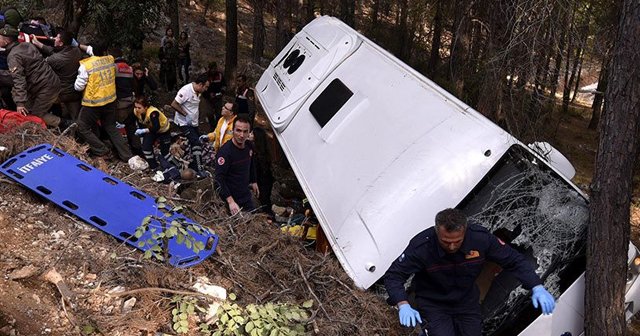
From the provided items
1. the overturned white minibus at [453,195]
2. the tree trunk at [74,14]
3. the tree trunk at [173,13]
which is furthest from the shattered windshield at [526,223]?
the tree trunk at [173,13]

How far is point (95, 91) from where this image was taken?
6.16m

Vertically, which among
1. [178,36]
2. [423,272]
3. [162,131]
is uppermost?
[423,272]

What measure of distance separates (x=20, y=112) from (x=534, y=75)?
16.8 ft

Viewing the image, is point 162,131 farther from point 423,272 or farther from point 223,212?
point 423,272

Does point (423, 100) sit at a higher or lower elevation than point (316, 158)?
higher

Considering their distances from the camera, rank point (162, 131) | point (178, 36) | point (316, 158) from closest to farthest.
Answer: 1. point (316, 158)
2. point (162, 131)
3. point (178, 36)

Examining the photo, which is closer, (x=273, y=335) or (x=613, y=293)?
(x=273, y=335)

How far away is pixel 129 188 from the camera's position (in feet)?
14.4

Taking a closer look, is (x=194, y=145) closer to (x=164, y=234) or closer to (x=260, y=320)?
(x=164, y=234)

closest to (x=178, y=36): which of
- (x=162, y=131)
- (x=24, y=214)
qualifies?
(x=162, y=131)

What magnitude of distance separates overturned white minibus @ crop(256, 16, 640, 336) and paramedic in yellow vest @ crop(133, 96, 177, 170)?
7.82 feet

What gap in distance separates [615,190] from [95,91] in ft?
17.3

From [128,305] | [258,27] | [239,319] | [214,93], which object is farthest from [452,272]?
[258,27]

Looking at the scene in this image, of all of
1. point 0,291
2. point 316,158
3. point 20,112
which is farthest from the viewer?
point 20,112
